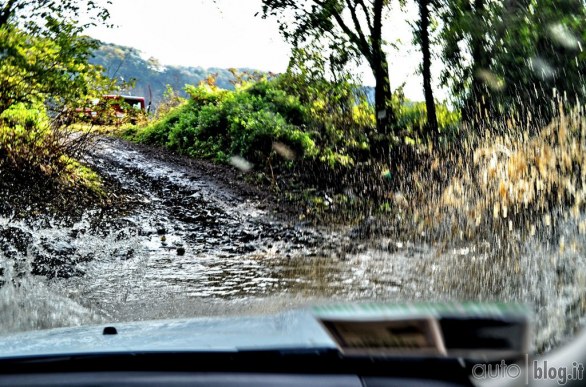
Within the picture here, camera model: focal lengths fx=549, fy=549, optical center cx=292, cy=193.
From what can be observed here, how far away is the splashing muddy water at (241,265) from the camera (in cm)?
584

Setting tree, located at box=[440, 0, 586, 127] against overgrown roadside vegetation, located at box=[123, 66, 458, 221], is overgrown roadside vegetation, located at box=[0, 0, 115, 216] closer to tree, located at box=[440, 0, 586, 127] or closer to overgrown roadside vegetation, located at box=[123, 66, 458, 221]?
overgrown roadside vegetation, located at box=[123, 66, 458, 221]

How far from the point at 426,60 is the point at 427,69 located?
206 millimetres

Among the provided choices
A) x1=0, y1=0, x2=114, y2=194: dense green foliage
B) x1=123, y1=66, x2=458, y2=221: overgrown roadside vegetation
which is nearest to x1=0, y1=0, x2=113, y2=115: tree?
x1=0, y1=0, x2=114, y2=194: dense green foliage

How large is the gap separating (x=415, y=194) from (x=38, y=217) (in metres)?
7.33

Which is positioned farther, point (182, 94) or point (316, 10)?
point (182, 94)

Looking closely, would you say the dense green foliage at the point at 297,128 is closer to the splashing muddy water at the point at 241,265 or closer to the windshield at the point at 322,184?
the windshield at the point at 322,184

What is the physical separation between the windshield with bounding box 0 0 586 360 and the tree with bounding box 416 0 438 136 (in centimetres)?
5

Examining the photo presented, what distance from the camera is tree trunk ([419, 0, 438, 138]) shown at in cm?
1202

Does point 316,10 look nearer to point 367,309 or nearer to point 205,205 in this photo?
point 205,205

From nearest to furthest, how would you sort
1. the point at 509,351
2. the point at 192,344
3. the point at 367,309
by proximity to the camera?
the point at 509,351 → the point at 367,309 → the point at 192,344

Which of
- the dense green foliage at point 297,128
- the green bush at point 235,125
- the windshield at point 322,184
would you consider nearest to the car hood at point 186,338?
the windshield at point 322,184

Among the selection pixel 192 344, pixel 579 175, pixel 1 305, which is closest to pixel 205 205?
pixel 1 305

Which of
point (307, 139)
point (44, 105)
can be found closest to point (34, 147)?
point (44, 105)

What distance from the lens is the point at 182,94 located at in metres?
23.8
